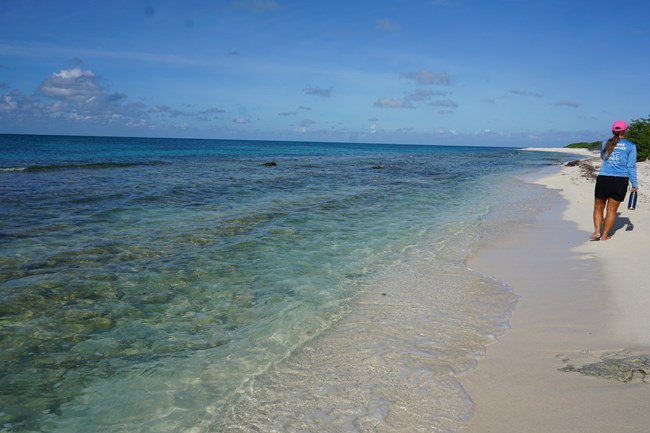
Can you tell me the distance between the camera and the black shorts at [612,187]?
8836 millimetres

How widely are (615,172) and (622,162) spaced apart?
0.76 feet

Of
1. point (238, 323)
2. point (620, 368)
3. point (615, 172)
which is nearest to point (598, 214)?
point (615, 172)

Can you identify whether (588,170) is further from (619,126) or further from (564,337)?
(564,337)

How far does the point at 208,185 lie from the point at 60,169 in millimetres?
13417

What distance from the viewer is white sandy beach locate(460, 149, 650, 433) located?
312 cm

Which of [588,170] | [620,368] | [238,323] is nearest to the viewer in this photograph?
[620,368]

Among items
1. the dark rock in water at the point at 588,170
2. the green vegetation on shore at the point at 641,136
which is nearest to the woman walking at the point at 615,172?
the dark rock in water at the point at 588,170

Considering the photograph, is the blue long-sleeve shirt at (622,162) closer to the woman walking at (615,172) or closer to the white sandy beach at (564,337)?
the woman walking at (615,172)

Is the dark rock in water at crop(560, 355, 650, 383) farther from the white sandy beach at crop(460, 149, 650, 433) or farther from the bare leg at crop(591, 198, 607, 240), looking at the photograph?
the bare leg at crop(591, 198, 607, 240)

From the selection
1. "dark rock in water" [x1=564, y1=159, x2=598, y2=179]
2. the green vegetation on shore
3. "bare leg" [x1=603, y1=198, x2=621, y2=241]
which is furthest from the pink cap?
the green vegetation on shore

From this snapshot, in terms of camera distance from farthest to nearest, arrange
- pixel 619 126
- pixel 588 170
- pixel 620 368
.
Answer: pixel 588 170 → pixel 619 126 → pixel 620 368

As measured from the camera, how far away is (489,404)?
3.36 meters

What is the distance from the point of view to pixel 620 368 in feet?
12.2

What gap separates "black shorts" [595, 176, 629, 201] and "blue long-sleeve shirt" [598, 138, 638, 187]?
95 mm
